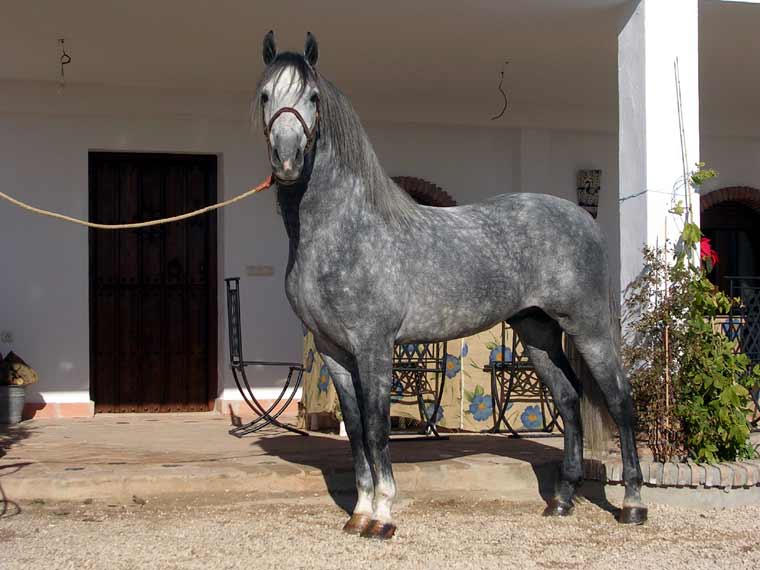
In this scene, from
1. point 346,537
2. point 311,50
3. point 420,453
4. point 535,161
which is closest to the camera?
point 311,50

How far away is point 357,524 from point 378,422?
19.4 inches

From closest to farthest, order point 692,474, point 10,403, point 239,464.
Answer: point 692,474 → point 239,464 → point 10,403

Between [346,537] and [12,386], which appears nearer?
[346,537]

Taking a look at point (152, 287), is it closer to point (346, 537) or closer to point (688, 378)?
point (346, 537)

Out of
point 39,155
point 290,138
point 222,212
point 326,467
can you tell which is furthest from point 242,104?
point 290,138

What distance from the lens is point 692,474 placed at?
16.3ft

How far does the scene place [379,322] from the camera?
423 cm

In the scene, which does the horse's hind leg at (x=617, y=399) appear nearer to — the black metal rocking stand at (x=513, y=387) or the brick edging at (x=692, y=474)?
the brick edging at (x=692, y=474)

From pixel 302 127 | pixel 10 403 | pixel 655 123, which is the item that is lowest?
pixel 10 403

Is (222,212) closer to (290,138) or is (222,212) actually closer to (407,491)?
(407,491)

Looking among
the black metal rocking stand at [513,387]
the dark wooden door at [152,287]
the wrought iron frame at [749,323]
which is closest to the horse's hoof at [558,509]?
the black metal rocking stand at [513,387]

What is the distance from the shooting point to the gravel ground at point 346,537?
157 inches

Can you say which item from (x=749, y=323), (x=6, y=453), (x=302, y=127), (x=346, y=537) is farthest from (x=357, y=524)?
(x=749, y=323)

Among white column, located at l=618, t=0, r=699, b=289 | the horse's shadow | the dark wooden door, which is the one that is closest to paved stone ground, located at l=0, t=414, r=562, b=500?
the horse's shadow
